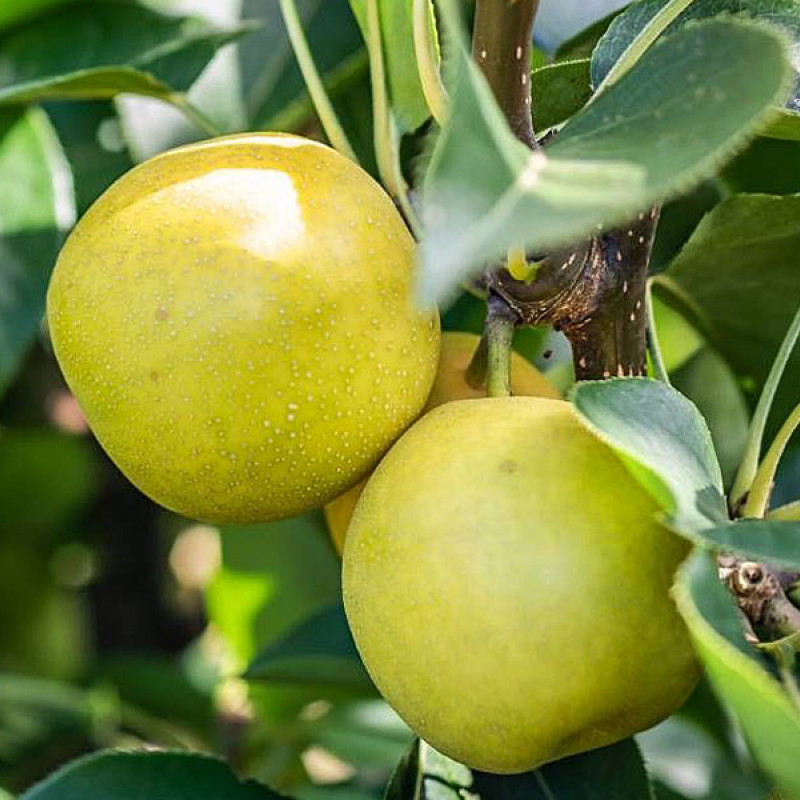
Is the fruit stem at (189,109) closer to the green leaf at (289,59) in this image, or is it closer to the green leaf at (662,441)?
the green leaf at (289,59)

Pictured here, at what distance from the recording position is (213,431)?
58 cm

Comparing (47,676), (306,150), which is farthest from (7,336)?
(47,676)

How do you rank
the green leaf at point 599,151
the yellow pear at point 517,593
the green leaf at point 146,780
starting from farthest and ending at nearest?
the green leaf at point 146,780
the yellow pear at point 517,593
the green leaf at point 599,151

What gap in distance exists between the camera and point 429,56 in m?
0.62

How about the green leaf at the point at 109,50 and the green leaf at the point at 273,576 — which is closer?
the green leaf at the point at 109,50

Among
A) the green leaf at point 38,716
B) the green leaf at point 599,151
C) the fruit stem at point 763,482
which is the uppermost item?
the green leaf at point 599,151

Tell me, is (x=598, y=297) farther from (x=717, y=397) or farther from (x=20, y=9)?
(x=20, y=9)

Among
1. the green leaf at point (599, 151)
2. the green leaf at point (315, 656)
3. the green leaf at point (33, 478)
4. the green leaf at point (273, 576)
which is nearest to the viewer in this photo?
the green leaf at point (599, 151)

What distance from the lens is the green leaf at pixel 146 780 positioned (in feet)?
2.46

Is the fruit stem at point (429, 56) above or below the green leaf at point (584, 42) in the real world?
above

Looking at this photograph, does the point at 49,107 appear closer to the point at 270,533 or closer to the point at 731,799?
the point at 270,533

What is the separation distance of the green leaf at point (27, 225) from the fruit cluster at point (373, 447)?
32 centimetres

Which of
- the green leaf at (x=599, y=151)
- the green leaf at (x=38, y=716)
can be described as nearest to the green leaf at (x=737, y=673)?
the green leaf at (x=599, y=151)

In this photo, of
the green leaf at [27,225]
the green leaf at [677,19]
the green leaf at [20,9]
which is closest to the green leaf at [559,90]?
the green leaf at [677,19]
